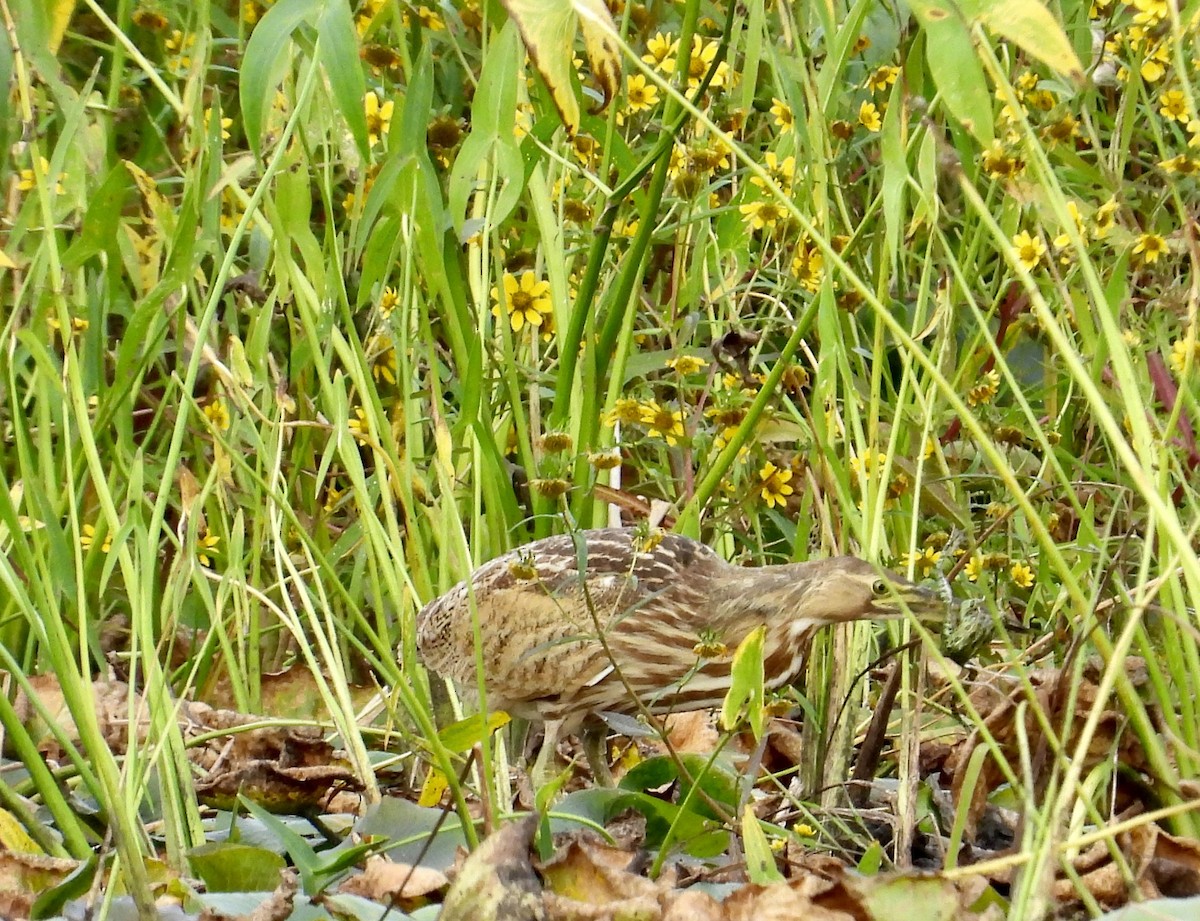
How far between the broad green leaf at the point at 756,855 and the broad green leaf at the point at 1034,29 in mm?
642

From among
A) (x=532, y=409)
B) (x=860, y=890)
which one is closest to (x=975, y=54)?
(x=860, y=890)

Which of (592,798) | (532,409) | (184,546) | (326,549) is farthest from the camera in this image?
(326,549)

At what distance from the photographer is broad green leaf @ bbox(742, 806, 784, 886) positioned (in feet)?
4.41

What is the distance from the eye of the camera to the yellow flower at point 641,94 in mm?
2529

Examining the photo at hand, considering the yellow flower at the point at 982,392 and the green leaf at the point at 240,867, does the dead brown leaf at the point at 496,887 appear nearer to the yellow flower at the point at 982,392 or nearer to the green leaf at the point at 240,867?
the green leaf at the point at 240,867

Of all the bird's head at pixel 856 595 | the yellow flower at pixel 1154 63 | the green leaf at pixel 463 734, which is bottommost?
the bird's head at pixel 856 595

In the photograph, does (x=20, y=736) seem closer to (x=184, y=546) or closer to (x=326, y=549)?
(x=184, y=546)

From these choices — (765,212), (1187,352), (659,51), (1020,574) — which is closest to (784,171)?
(765,212)

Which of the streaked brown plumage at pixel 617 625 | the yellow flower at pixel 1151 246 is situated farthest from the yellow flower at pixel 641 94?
the yellow flower at pixel 1151 246

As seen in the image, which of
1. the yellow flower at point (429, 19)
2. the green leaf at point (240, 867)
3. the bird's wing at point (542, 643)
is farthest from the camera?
the yellow flower at point (429, 19)

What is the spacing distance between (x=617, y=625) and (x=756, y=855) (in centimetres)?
93

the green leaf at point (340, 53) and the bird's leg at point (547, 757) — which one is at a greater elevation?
the green leaf at point (340, 53)

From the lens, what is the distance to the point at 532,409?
2594 mm

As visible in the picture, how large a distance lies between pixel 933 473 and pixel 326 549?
1049 mm
